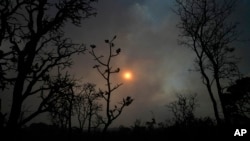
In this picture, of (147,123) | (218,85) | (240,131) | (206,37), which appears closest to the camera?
(240,131)

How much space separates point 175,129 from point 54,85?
12587 mm

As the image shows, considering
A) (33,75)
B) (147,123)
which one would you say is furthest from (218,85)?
(147,123)

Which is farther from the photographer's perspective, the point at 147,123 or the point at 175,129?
the point at 147,123

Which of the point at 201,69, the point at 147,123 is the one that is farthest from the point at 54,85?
the point at 147,123

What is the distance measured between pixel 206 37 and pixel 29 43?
644 inches

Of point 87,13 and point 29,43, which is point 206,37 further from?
point 29,43

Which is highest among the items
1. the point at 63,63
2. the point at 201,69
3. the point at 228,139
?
the point at 201,69

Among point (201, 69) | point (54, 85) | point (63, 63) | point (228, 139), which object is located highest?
point (201, 69)

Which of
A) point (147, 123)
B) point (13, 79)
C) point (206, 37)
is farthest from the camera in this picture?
point (147, 123)

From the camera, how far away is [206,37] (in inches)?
925

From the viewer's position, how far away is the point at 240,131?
18.8 meters

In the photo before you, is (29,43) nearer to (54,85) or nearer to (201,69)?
(54,85)

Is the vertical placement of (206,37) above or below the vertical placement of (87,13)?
above

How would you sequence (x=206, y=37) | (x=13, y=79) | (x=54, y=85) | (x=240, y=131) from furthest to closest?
1. (x=206, y=37)
2. (x=240, y=131)
3. (x=54, y=85)
4. (x=13, y=79)
